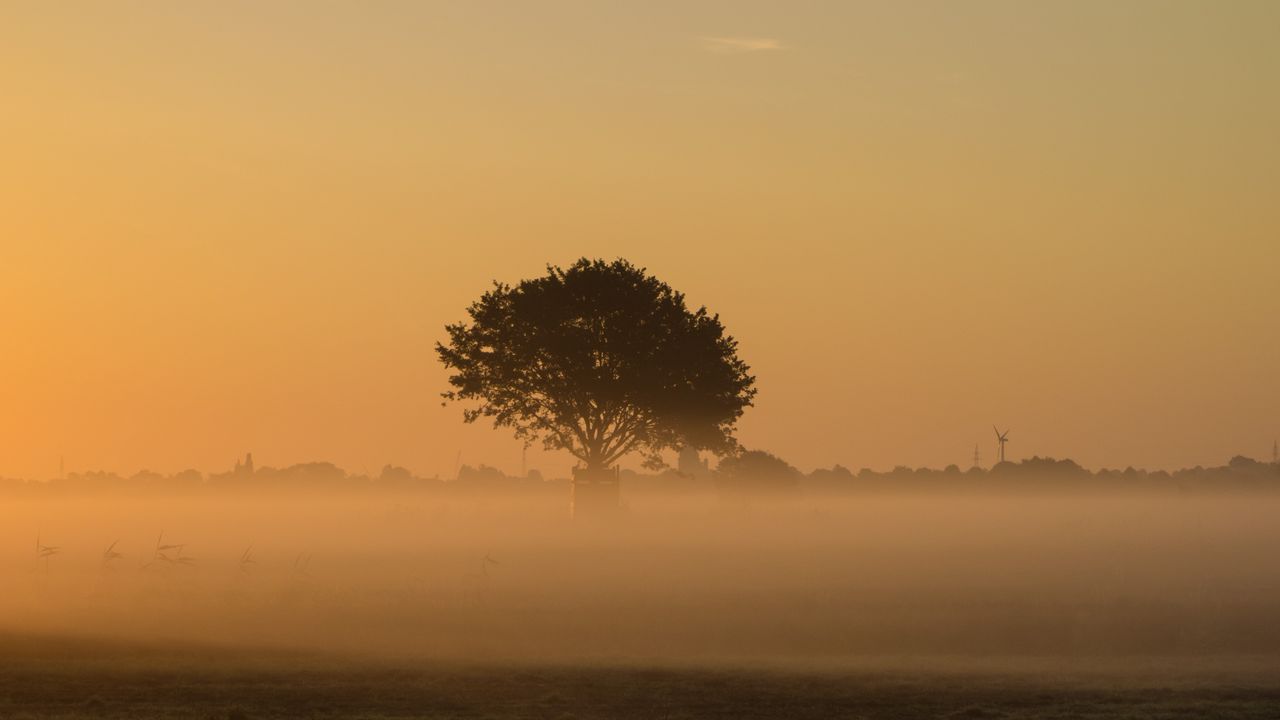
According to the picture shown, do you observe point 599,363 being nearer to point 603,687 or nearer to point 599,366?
point 599,366

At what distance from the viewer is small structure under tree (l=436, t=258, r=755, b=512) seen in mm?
83000

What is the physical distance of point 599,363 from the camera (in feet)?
273

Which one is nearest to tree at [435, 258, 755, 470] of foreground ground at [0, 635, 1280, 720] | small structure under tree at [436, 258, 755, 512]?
small structure under tree at [436, 258, 755, 512]

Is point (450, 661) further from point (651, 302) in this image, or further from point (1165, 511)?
point (1165, 511)

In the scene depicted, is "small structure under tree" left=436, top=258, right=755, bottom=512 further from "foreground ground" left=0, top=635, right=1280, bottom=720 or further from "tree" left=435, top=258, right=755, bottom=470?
"foreground ground" left=0, top=635, right=1280, bottom=720

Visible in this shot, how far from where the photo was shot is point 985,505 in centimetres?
13038

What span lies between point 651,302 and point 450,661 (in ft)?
164

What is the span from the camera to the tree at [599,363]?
8300cm

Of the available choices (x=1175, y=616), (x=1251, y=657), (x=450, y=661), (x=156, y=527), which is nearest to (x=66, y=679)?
(x=450, y=661)

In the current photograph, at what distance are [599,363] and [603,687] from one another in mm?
52536

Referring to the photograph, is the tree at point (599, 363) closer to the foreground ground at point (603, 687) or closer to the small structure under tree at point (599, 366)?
the small structure under tree at point (599, 366)

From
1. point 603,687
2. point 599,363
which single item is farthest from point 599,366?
point 603,687

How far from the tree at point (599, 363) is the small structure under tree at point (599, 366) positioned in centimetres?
5

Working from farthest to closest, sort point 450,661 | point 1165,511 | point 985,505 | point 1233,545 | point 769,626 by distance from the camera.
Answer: point 985,505 → point 1165,511 → point 1233,545 → point 769,626 → point 450,661
